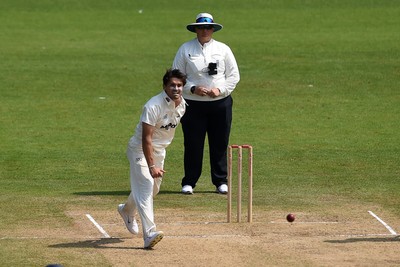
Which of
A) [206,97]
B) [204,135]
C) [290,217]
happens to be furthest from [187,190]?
[290,217]

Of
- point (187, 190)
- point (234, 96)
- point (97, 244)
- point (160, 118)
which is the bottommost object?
point (234, 96)

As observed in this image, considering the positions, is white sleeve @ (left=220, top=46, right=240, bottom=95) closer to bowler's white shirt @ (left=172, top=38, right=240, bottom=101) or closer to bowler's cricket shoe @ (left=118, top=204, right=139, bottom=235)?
bowler's white shirt @ (left=172, top=38, right=240, bottom=101)

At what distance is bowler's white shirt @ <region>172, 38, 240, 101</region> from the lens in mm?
15164

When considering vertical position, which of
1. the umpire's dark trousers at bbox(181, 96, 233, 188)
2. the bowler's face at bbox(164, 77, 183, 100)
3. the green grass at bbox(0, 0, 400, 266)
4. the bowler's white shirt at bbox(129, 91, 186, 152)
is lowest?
the green grass at bbox(0, 0, 400, 266)

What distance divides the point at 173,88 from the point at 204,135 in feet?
10.5

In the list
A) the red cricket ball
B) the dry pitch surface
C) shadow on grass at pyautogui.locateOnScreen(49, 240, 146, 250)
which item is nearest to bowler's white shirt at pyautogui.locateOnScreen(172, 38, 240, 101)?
the dry pitch surface

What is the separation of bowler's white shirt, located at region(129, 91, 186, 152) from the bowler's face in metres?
0.05

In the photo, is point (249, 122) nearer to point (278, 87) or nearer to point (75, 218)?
point (278, 87)

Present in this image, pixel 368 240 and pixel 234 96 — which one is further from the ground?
pixel 368 240

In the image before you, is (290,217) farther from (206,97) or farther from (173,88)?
(206,97)

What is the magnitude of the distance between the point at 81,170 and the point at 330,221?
459 cm

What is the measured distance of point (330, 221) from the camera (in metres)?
13.6

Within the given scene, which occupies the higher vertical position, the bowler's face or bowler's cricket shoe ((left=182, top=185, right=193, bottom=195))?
the bowler's face

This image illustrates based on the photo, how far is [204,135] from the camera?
15430 millimetres
